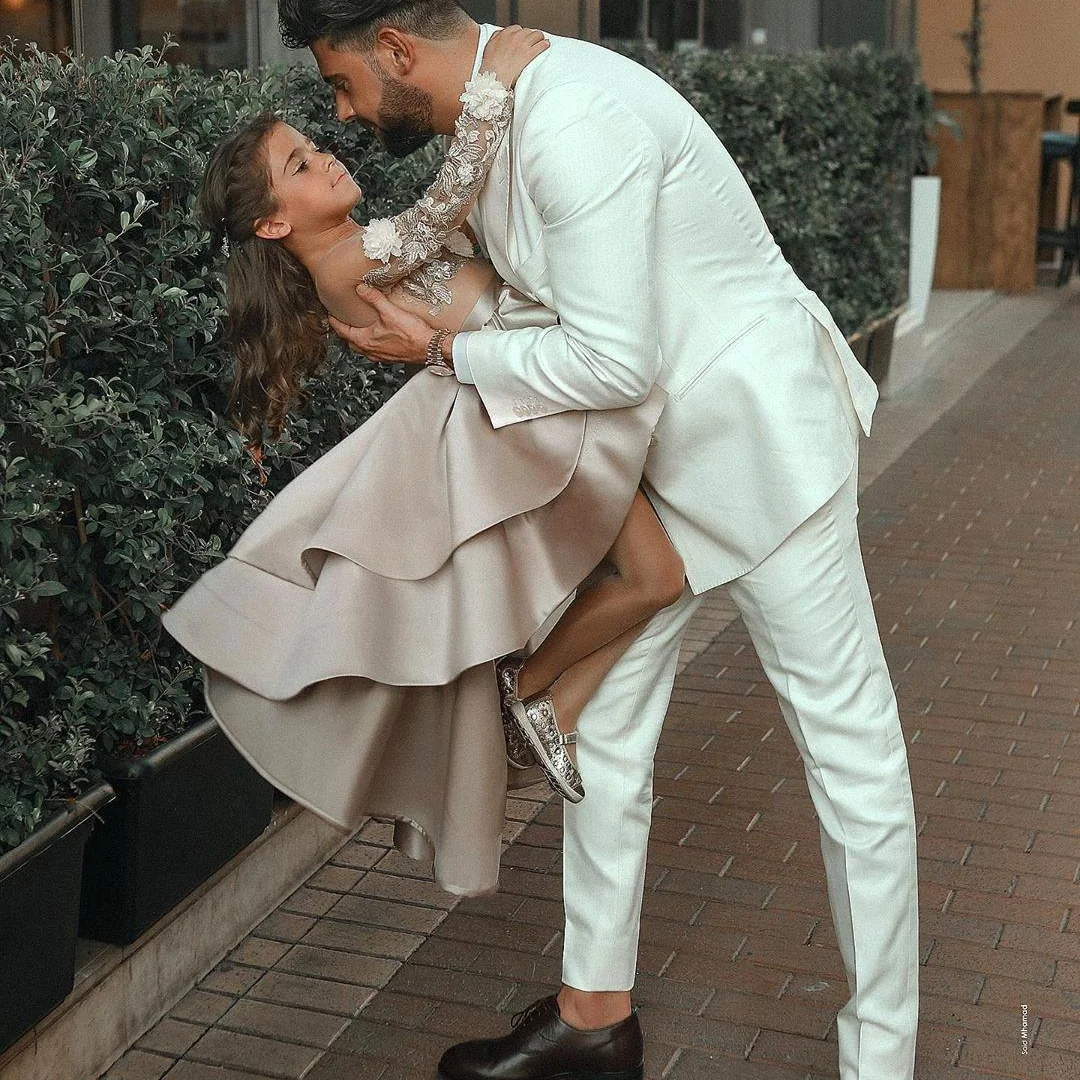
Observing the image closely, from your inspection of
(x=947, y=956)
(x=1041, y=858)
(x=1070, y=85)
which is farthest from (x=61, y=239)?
(x=1070, y=85)

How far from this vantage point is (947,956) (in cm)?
360

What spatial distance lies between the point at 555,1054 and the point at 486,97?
1.76 meters

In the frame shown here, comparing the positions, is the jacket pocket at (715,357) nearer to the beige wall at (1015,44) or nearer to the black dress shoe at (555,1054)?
the black dress shoe at (555,1054)

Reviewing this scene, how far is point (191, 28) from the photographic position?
491 centimetres

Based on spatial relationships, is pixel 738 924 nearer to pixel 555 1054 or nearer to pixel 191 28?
pixel 555 1054

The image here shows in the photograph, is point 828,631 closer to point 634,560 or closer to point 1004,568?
point 634,560

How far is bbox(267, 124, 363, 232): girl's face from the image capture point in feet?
9.19

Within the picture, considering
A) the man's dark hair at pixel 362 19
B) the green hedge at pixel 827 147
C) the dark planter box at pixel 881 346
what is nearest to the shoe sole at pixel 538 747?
the man's dark hair at pixel 362 19

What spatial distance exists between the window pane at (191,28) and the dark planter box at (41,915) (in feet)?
8.03

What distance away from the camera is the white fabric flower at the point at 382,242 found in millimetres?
2705

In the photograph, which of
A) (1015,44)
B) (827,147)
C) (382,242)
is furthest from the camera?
(1015,44)

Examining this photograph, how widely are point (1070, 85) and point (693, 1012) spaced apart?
56.2ft

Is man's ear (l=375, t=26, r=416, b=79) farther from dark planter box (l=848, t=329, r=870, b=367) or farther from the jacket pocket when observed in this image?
dark planter box (l=848, t=329, r=870, b=367)

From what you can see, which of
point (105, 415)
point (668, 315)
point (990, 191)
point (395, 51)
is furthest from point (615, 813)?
point (990, 191)
